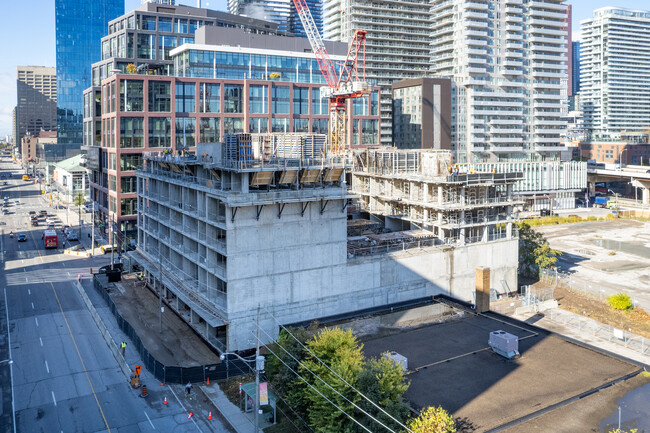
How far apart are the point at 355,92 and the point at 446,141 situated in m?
76.2

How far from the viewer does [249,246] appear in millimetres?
51844

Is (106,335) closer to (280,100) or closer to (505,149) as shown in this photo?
(280,100)

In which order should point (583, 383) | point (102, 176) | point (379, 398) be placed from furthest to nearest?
point (102, 176) → point (583, 383) → point (379, 398)

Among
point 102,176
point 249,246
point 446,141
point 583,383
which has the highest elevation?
point 446,141

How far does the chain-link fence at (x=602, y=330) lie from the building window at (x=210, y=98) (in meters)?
73.3

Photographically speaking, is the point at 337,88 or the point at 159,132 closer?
the point at 337,88

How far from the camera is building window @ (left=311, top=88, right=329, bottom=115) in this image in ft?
405

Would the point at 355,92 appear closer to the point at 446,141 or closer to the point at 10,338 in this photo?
the point at 10,338

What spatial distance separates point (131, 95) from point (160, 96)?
17.2 ft

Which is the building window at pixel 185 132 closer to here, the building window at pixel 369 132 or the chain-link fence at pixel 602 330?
the building window at pixel 369 132

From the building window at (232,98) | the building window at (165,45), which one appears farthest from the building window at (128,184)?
the building window at (165,45)

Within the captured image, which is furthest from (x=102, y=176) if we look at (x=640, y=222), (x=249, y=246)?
(x=640, y=222)

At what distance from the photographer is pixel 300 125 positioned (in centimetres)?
12206

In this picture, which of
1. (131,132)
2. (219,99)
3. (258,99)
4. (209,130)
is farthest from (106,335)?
(258,99)
